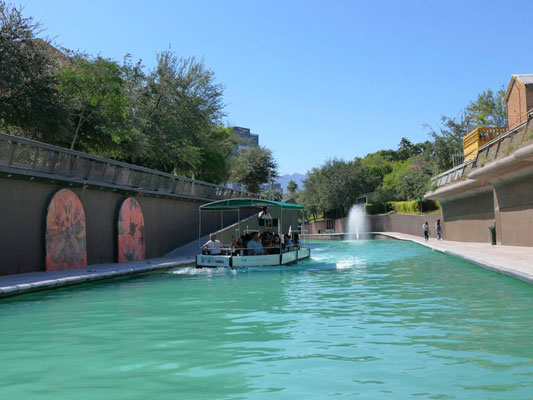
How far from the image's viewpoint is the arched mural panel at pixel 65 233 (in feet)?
75.4

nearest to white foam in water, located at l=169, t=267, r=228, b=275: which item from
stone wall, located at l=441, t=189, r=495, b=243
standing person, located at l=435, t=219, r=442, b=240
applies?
stone wall, located at l=441, t=189, r=495, b=243

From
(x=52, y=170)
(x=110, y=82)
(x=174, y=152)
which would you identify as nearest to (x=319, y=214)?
(x=174, y=152)

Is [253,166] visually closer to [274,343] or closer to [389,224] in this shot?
[389,224]

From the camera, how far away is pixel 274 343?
9.03 meters

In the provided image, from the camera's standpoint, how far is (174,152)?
4269cm

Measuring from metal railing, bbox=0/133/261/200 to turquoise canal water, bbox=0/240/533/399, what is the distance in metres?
6.25

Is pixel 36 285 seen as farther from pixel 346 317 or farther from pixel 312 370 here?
pixel 312 370

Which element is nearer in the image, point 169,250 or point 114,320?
point 114,320

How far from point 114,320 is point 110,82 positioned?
2271 centimetres

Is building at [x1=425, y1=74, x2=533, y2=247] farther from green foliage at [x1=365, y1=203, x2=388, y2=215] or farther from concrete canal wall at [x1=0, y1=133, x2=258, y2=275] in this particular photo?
green foliage at [x1=365, y1=203, x2=388, y2=215]

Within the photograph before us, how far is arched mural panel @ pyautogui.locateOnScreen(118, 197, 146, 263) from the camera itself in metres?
29.1

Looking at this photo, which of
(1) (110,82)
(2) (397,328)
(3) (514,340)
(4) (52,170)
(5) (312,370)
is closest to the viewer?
(5) (312,370)

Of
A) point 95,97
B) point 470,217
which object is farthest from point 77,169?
point 470,217

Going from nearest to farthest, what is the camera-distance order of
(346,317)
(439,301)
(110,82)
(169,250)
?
(346,317), (439,301), (110,82), (169,250)
